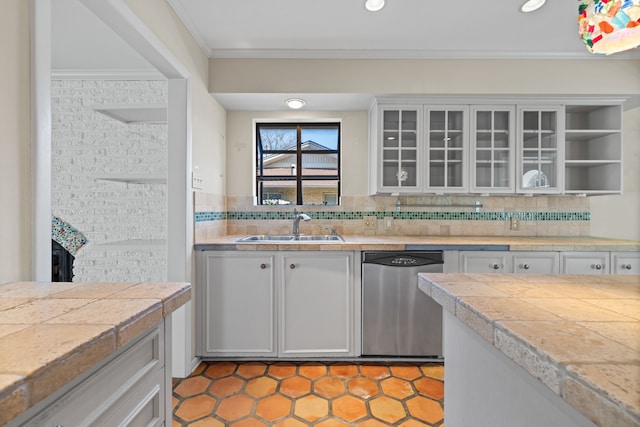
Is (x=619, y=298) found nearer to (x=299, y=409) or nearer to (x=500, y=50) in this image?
(x=299, y=409)

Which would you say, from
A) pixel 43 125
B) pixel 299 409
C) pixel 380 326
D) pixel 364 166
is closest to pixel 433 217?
pixel 364 166

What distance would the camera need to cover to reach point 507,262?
2.39 meters

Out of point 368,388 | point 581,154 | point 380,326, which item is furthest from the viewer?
point 581,154

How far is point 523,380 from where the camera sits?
705mm

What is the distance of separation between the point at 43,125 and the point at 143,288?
695 millimetres

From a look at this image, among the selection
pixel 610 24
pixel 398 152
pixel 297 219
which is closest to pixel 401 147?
pixel 398 152

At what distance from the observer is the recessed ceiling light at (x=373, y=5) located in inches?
79.1

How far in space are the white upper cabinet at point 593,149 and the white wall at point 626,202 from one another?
1.01ft

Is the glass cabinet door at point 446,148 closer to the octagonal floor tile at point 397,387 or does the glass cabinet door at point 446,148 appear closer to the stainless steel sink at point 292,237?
the stainless steel sink at point 292,237

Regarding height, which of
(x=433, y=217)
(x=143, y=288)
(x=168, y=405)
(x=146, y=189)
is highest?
(x=146, y=189)

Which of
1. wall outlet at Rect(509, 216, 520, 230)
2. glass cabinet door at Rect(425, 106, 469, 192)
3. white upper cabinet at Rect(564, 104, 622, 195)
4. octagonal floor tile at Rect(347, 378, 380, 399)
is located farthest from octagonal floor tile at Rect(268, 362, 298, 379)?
white upper cabinet at Rect(564, 104, 622, 195)

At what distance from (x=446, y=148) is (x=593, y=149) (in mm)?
1422

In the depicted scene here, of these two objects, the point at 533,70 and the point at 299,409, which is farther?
the point at 533,70

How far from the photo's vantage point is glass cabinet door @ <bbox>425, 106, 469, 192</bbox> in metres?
2.70
